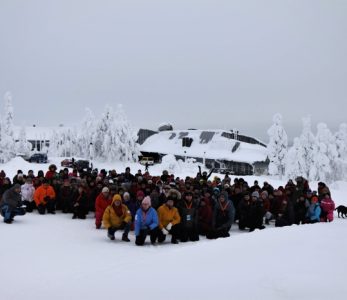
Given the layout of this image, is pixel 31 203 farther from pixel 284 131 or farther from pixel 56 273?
pixel 284 131

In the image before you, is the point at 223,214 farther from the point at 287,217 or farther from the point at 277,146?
the point at 277,146

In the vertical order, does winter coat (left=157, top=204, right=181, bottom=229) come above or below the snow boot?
above

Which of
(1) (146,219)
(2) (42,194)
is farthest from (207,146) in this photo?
(1) (146,219)

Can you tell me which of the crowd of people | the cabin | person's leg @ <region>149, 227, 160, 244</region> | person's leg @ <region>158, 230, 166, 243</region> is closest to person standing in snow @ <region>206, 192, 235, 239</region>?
the crowd of people

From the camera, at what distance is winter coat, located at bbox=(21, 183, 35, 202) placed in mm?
13750

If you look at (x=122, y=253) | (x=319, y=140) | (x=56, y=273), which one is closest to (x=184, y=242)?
(x=122, y=253)

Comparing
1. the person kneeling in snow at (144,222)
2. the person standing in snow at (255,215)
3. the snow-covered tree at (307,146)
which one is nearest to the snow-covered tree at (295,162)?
the snow-covered tree at (307,146)

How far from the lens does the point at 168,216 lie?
34.6 feet

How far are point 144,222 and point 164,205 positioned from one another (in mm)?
858

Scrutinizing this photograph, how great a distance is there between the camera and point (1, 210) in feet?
38.1

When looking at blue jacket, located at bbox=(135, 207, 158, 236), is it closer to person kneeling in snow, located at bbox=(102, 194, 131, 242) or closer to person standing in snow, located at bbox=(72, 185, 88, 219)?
person kneeling in snow, located at bbox=(102, 194, 131, 242)

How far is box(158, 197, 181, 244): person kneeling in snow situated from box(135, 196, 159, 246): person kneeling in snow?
1.14 ft

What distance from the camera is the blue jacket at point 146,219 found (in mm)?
10030

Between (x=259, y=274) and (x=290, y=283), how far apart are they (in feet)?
1.92
